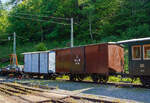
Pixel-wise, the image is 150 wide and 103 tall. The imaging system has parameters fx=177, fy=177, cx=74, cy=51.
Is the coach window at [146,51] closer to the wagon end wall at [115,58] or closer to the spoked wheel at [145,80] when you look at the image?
the spoked wheel at [145,80]

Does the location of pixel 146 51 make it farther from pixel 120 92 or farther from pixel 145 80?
pixel 120 92

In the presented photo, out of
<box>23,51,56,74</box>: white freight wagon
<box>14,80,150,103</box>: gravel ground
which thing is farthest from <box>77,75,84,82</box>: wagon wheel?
<box>14,80,150,103</box>: gravel ground

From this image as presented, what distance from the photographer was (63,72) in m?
18.3

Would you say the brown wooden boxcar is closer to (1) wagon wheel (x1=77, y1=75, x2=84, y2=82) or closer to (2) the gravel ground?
(1) wagon wheel (x1=77, y1=75, x2=84, y2=82)

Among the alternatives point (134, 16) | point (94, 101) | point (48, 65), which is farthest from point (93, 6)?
point (94, 101)

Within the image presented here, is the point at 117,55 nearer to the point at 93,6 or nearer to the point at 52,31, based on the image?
the point at 93,6

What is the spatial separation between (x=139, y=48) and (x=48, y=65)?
35.3 feet

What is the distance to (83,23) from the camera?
133 feet

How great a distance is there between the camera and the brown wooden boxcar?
13.9 meters

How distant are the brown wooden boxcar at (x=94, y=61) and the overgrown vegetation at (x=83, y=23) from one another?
26.5 ft

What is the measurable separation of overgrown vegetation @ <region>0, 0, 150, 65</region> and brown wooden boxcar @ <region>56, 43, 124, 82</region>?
8.08 meters

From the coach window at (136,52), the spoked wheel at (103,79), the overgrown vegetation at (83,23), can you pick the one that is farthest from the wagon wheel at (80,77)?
the overgrown vegetation at (83,23)

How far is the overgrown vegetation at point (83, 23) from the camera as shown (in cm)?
3266

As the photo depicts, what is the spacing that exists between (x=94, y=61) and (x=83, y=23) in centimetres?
2674
